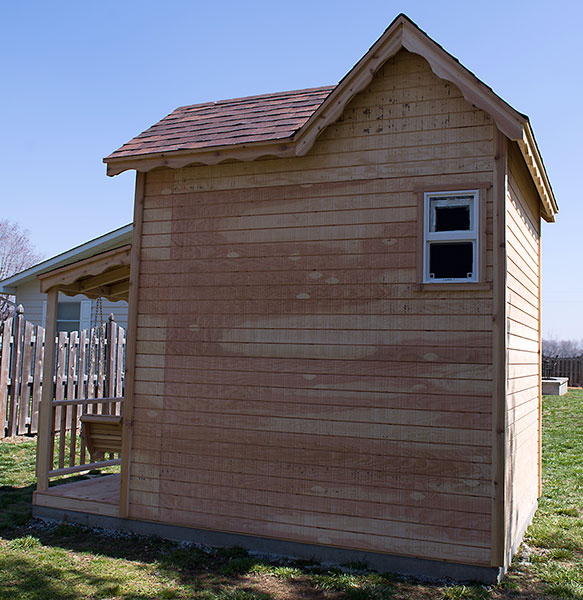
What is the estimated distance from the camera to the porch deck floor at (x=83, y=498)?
7.04m

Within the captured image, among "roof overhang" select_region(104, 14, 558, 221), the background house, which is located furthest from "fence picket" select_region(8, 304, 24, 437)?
"roof overhang" select_region(104, 14, 558, 221)

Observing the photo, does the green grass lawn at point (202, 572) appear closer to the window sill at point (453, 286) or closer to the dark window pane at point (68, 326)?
the window sill at point (453, 286)

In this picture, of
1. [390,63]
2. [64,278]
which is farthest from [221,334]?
[390,63]

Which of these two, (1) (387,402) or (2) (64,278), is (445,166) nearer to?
(1) (387,402)

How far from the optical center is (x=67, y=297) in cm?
1888

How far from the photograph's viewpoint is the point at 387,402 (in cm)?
594

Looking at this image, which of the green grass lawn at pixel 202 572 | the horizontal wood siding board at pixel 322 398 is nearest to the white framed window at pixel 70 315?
the green grass lawn at pixel 202 572

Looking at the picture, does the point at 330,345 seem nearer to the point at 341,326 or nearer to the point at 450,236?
the point at 341,326

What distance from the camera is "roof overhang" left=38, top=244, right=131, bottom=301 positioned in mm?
7207

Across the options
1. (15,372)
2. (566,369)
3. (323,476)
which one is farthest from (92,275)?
(566,369)

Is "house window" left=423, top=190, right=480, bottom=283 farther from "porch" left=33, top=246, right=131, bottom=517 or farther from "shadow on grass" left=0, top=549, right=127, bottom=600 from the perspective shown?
"shadow on grass" left=0, top=549, right=127, bottom=600

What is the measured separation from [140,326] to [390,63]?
151 inches

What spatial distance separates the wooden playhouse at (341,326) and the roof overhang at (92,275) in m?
0.13

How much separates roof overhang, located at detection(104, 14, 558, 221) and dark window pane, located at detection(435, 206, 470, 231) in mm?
778
